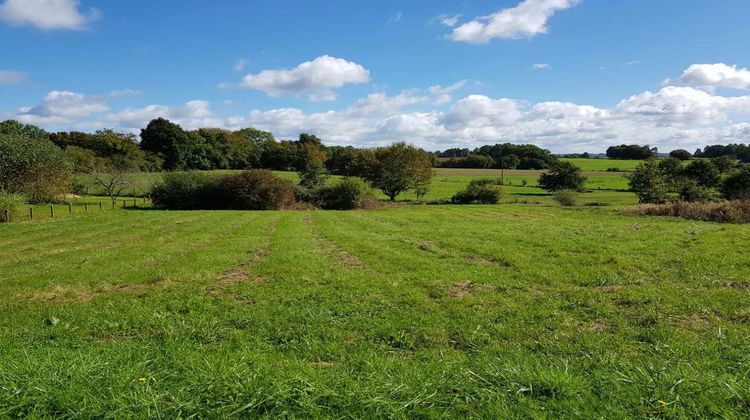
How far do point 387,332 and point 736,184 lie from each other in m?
63.7

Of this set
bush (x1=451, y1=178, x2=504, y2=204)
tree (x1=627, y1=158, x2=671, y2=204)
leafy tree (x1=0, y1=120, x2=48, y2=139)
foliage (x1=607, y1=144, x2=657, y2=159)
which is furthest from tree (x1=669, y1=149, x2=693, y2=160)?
leafy tree (x1=0, y1=120, x2=48, y2=139)

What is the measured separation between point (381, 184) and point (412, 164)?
504 centimetres

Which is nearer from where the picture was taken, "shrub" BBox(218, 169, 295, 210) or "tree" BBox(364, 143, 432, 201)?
"shrub" BBox(218, 169, 295, 210)

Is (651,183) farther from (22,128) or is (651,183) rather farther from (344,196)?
(22,128)

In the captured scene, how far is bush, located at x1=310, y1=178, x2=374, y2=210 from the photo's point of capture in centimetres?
4769

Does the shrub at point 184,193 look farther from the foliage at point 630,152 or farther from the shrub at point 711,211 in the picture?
the foliage at point 630,152

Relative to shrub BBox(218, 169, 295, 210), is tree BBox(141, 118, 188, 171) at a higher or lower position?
higher

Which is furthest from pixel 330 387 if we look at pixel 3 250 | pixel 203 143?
pixel 203 143

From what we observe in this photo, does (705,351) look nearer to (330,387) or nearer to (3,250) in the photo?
(330,387)

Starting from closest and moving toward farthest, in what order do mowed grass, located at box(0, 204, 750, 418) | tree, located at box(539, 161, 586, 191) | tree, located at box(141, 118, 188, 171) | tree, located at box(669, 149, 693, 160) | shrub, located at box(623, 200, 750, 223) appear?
mowed grass, located at box(0, 204, 750, 418), shrub, located at box(623, 200, 750, 223), tree, located at box(539, 161, 586, 191), tree, located at box(141, 118, 188, 171), tree, located at box(669, 149, 693, 160)

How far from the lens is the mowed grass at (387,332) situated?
3623 mm

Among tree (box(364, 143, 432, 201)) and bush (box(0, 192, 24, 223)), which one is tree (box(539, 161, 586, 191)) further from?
bush (box(0, 192, 24, 223))

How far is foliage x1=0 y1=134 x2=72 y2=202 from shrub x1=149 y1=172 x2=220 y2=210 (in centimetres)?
833

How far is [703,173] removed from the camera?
60344mm
